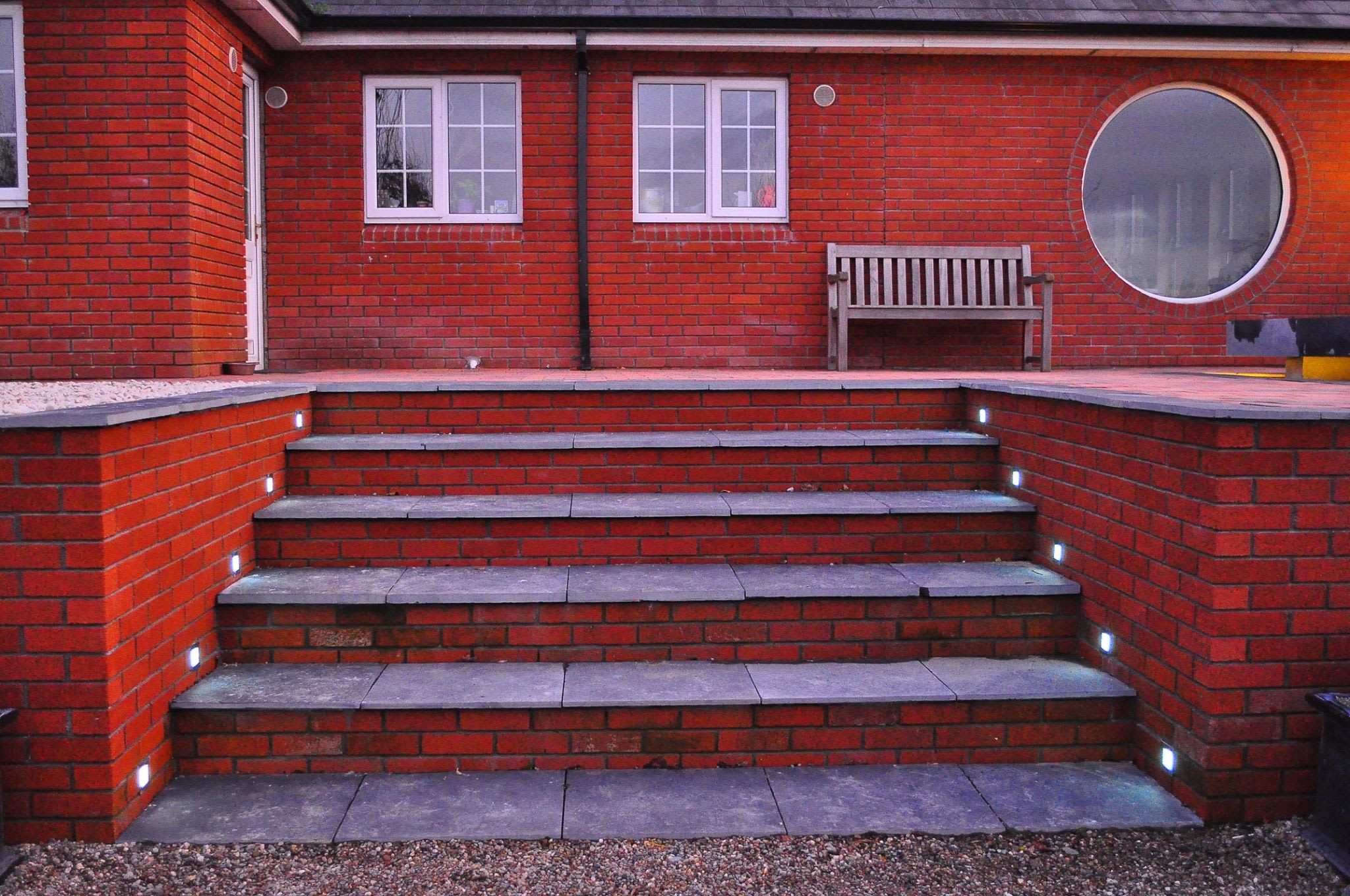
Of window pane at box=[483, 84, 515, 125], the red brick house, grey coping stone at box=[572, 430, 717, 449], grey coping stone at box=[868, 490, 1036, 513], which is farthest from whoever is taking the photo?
window pane at box=[483, 84, 515, 125]

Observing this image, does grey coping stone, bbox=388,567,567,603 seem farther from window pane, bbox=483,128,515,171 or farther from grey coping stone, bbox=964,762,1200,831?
window pane, bbox=483,128,515,171

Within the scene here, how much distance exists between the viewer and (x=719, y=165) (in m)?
7.96

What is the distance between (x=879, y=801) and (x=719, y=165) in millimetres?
6026

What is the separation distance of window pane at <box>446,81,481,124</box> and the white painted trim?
35 centimetres

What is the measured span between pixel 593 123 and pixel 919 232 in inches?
107

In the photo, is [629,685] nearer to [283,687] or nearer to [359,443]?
[283,687]

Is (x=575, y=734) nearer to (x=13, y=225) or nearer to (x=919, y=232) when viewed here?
(x=13, y=225)

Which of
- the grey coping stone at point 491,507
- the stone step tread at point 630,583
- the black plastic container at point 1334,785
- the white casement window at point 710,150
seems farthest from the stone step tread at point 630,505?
the white casement window at point 710,150

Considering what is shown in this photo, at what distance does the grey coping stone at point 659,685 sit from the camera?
313 cm

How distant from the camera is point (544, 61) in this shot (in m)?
7.78

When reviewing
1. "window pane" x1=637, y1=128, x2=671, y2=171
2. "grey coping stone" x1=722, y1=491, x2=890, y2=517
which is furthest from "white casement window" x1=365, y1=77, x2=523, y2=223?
"grey coping stone" x1=722, y1=491, x2=890, y2=517

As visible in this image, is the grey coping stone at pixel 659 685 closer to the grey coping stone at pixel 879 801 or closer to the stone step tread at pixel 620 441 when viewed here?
the grey coping stone at pixel 879 801

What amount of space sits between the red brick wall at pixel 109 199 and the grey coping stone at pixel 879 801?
4982 mm

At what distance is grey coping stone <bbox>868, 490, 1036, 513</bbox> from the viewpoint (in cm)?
399
